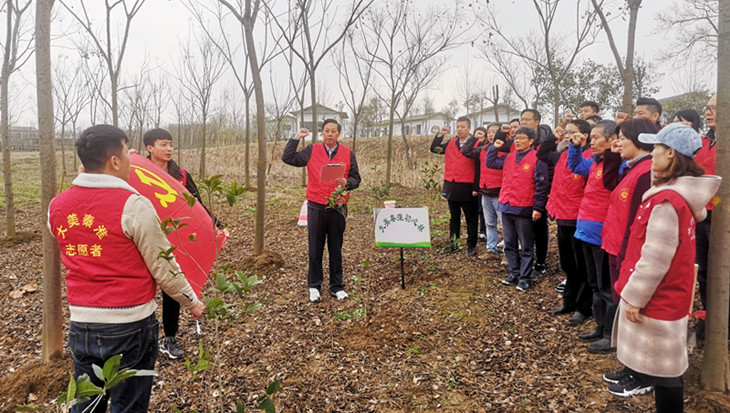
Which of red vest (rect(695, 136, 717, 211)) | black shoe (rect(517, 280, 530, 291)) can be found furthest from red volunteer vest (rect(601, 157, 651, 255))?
black shoe (rect(517, 280, 530, 291))

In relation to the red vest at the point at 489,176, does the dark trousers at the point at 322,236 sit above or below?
below

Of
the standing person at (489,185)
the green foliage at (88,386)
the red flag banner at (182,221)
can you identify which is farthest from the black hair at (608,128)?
the green foliage at (88,386)

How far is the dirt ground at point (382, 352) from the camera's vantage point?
247 cm

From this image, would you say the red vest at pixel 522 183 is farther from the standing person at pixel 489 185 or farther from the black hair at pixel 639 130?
the black hair at pixel 639 130

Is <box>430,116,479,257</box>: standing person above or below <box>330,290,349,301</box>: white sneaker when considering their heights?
above

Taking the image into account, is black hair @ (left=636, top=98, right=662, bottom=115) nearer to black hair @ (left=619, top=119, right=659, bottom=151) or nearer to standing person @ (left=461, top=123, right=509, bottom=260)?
black hair @ (left=619, top=119, right=659, bottom=151)

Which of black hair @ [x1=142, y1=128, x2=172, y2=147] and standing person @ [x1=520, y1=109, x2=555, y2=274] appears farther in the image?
standing person @ [x1=520, y1=109, x2=555, y2=274]

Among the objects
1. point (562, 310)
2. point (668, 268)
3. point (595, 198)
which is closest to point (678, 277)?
point (668, 268)

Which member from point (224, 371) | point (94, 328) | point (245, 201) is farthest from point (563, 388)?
point (245, 201)

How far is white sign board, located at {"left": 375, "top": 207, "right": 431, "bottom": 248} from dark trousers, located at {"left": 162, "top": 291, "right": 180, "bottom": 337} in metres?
1.92

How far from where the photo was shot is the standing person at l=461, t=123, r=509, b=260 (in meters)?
4.91

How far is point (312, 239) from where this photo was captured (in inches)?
160

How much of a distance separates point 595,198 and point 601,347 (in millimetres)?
1155

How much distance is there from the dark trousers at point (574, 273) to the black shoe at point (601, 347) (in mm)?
546
